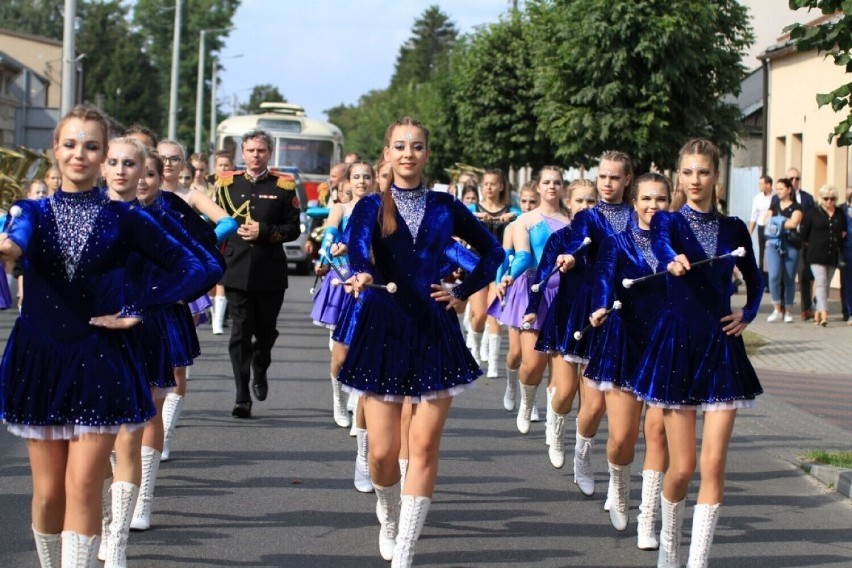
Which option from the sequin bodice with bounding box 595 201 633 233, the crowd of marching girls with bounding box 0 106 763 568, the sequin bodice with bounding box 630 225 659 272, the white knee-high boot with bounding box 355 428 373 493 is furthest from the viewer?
the white knee-high boot with bounding box 355 428 373 493

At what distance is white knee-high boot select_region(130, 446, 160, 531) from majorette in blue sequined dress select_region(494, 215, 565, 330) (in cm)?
267

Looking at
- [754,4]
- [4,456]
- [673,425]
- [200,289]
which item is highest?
[754,4]

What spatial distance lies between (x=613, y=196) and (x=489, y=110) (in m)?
39.2

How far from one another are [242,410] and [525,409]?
220 cm

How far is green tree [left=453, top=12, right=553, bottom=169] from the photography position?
46.6 m

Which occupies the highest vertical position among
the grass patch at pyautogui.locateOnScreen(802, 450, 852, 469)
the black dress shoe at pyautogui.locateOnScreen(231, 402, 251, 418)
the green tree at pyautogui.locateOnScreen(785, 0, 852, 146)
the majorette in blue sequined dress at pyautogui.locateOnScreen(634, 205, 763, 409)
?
the green tree at pyautogui.locateOnScreen(785, 0, 852, 146)

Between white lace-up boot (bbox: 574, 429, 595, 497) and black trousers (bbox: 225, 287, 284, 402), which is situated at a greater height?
black trousers (bbox: 225, 287, 284, 402)

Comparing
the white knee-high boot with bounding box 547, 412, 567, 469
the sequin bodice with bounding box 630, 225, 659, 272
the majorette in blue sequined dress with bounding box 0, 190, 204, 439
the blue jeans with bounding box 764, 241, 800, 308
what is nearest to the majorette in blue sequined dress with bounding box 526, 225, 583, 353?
the white knee-high boot with bounding box 547, 412, 567, 469

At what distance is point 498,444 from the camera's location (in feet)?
36.6

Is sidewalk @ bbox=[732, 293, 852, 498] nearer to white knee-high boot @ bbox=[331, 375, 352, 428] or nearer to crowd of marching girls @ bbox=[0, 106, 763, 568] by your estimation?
crowd of marching girls @ bbox=[0, 106, 763, 568]

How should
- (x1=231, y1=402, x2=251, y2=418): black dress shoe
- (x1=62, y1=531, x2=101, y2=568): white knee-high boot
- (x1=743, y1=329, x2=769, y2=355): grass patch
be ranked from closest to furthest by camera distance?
(x1=62, y1=531, x2=101, y2=568): white knee-high boot, (x1=231, y1=402, x2=251, y2=418): black dress shoe, (x1=743, y1=329, x2=769, y2=355): grass patch

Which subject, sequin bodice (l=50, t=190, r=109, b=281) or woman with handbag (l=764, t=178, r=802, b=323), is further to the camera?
woman with handbag (l=764, t=178, r=802, b=323)

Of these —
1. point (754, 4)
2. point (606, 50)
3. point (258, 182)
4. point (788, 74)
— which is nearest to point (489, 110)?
point (754, 4)

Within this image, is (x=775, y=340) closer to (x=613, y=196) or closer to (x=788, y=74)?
(x=613, y=196)
